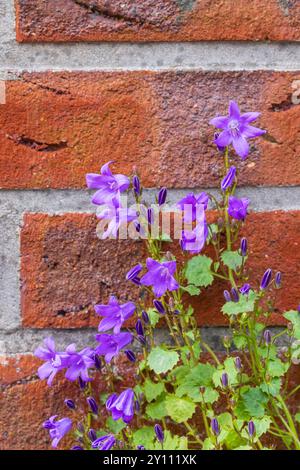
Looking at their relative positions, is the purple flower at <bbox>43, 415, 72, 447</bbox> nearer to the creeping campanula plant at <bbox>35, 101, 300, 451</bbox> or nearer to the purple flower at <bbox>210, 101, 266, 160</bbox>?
the creeping campanula plant at <bbox>35, 101, 300, 451</bbox>

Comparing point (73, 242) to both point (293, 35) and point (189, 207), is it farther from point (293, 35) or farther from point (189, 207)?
point (293, 35)

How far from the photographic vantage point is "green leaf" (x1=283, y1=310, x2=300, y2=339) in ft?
2.75

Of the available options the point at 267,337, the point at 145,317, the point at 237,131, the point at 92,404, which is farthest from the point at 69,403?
the point at 237,131

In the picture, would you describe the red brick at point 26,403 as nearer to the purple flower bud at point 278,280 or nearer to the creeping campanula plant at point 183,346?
the creeping campanula plant at point 183,346

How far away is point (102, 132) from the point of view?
889 mm

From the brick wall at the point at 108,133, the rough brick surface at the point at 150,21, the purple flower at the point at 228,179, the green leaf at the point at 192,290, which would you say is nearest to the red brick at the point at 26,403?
the brick wall at the point at 108,133

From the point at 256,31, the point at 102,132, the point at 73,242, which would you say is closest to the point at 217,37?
the point at 256,31

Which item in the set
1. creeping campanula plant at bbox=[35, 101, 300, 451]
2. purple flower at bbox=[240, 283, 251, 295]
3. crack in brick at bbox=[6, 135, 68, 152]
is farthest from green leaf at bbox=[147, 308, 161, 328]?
crack in brick at bbox=[6, 135, 68, 152]

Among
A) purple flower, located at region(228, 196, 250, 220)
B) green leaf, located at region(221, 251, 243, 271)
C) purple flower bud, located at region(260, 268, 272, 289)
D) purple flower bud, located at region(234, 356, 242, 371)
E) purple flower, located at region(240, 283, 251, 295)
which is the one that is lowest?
purple flower bud, located at region(234, 356, 242, 371)

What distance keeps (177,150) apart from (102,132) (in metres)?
0.09

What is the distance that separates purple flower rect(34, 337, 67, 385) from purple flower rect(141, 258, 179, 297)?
0.41 feet
